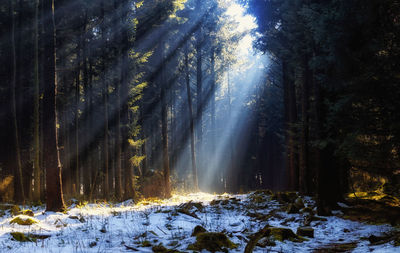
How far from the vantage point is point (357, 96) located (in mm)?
7148

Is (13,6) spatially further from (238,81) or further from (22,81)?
(238,81)

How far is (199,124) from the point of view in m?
27.3

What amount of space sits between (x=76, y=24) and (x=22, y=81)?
178 inches

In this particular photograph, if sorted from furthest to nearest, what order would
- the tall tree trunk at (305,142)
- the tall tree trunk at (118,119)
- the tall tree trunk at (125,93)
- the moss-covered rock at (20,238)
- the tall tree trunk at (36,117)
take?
the tall tree trunk at (118,119) → the tall tree trunk at (125,93) → the tall tree trunk at (36,117) → the tall tree trunk at (305,142) → the moss-covered rock at (20,238)

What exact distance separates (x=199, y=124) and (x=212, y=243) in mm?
22150

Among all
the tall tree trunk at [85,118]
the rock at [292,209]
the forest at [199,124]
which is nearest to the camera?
the forest at [199,124]

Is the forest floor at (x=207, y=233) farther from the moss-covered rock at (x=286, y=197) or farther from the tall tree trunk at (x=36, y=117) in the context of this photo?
the tall tree trunk at (x=36, y=117)

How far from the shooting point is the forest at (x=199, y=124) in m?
6.71

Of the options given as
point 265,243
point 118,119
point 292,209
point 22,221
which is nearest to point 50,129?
point 22,221

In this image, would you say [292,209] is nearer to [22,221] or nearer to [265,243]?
[265,243]

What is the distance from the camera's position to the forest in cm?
671

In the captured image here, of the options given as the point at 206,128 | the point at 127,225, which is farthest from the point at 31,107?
the point at 206,128

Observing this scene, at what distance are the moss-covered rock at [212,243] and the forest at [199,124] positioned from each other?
1.1 inches

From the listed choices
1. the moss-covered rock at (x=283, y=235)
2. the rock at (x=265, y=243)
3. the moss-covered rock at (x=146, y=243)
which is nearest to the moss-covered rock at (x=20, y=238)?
the moss-covered rock at (x=146, y=243)
